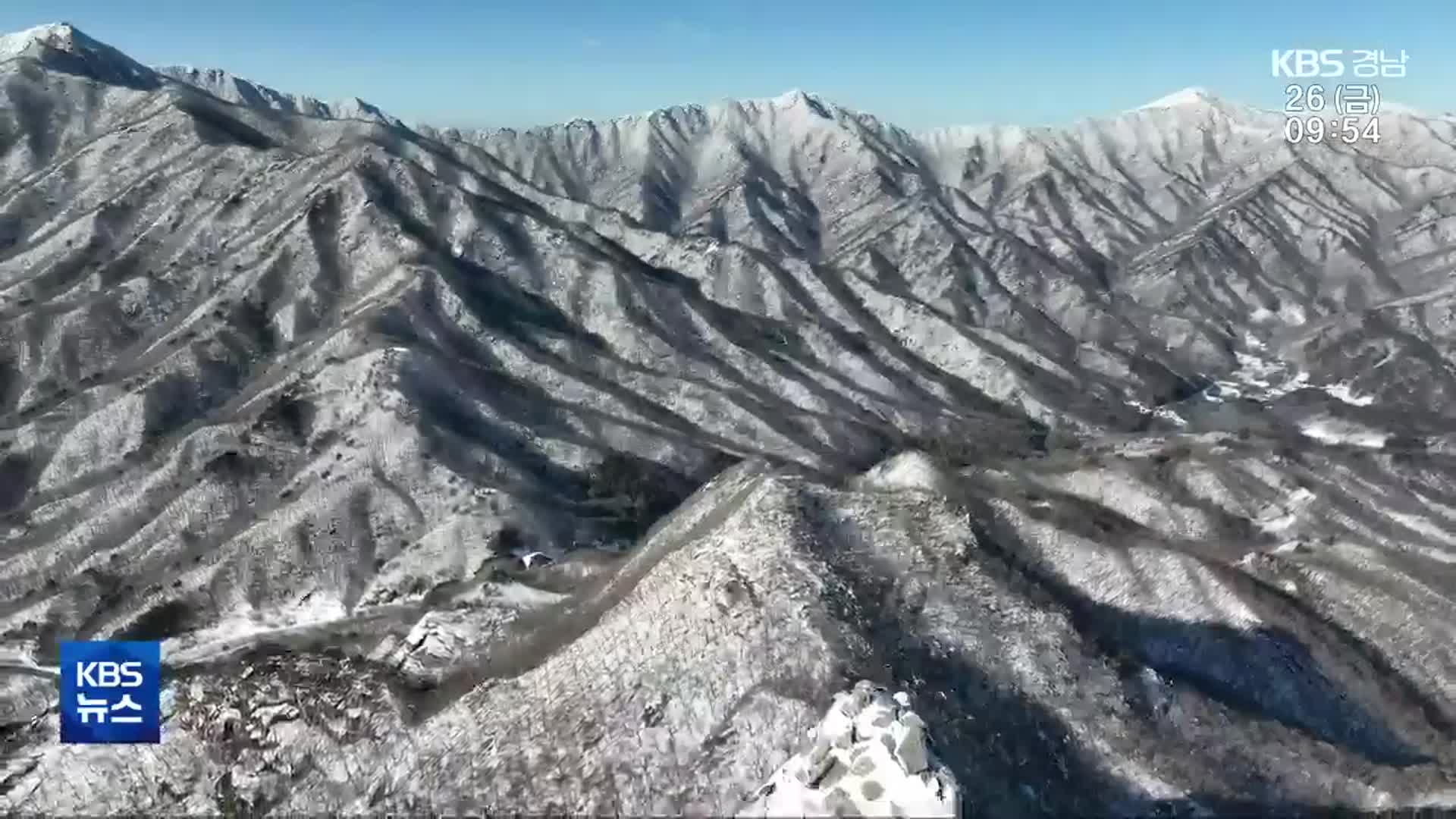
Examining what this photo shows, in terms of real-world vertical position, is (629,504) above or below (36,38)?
below

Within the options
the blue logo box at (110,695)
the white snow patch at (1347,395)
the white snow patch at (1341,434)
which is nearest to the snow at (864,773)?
the blue logo box at (110,695)

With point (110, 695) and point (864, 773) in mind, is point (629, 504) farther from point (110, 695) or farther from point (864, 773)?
point (864, 773)

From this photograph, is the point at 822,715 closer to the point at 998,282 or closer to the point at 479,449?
the point at 479,449

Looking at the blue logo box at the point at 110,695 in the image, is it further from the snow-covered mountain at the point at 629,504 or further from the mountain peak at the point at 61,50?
the mountain peak at the point at 61,50

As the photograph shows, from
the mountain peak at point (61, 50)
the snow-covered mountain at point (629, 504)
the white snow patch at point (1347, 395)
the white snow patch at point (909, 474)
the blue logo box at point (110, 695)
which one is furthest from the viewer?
the mountain peak at point (61, 50)

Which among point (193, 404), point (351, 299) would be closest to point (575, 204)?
point (351, 299)

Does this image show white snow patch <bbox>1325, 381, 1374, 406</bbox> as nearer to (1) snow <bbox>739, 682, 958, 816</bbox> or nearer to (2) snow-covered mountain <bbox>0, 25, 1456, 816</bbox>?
(2) snow-covered mountain <bbox>0, 25, 1456, 816</bbox>

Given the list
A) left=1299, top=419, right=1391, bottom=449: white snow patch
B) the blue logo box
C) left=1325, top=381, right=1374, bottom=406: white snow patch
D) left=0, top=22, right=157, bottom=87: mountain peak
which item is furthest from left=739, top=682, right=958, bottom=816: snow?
left=0, top=22, right=157, bottom=87: mountain peak

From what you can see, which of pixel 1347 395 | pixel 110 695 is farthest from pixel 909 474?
pixel 1347 395
